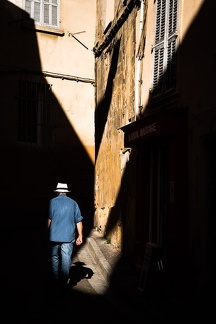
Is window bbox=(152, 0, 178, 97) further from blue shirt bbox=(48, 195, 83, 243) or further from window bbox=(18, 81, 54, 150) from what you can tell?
window bbox=(18, 81, 54, 150)

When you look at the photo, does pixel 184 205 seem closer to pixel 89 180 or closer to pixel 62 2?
pixel 89 180

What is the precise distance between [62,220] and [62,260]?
616 mm

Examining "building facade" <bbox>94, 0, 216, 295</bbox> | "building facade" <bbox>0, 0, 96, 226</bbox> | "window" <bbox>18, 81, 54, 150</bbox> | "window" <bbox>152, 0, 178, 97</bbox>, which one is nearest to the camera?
"building facade" <bbox>94, 0, 216, 295</bbox>

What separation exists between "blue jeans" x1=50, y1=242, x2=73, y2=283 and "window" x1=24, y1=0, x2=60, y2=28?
9.07 m

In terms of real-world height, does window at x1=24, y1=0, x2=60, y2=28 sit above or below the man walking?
above

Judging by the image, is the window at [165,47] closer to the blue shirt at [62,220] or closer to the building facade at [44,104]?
the blue shirt at [62,220]

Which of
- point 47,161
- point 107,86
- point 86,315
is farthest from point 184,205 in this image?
point 47,161

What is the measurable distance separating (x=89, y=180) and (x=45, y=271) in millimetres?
6036

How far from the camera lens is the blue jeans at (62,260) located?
702cm

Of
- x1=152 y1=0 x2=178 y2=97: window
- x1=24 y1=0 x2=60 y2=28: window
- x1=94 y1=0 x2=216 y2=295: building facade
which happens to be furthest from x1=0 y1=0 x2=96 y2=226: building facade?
x1=152 y1=0 x2=178 y2=97: window

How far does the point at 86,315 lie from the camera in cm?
599

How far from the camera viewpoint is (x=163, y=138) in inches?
308

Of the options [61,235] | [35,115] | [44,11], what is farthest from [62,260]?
[44,11]

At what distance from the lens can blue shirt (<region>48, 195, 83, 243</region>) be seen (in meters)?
7.00
